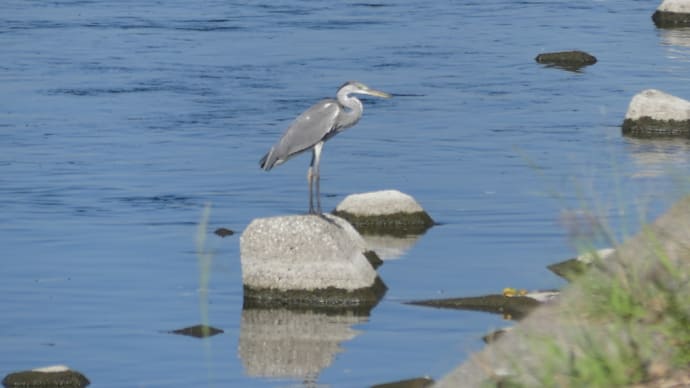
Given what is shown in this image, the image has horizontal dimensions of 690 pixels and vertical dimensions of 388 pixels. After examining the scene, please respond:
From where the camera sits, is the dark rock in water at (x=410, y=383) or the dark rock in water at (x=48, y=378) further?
the dark rock in water at (x=48, y=378)

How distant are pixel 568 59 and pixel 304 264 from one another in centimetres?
2491

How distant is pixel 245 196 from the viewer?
80.6ft

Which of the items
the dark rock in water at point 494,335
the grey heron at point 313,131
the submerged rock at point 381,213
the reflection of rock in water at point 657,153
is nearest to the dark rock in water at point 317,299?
the grey heron at point 313,131

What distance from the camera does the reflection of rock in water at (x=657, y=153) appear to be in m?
25.7

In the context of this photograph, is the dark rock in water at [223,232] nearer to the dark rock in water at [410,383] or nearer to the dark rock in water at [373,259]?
the dark rock in water at [373,259]

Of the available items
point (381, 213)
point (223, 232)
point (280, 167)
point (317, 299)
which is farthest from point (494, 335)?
point (280, 167)

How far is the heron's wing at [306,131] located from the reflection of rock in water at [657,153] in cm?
631

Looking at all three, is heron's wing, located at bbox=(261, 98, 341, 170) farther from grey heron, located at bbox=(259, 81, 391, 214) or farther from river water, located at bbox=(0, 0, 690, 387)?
river water, located at bbox=(0, 0, 690, 387)

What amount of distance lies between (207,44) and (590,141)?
17.0m

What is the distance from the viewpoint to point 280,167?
27609 mm

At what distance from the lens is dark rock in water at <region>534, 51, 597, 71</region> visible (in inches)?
1588

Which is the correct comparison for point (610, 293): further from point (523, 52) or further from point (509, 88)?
point (523, 52)

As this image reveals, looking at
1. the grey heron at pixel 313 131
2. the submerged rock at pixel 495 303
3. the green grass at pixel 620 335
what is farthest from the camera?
the grey heron at pixel 313 131

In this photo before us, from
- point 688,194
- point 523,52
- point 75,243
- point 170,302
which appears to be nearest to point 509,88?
point 523,52
